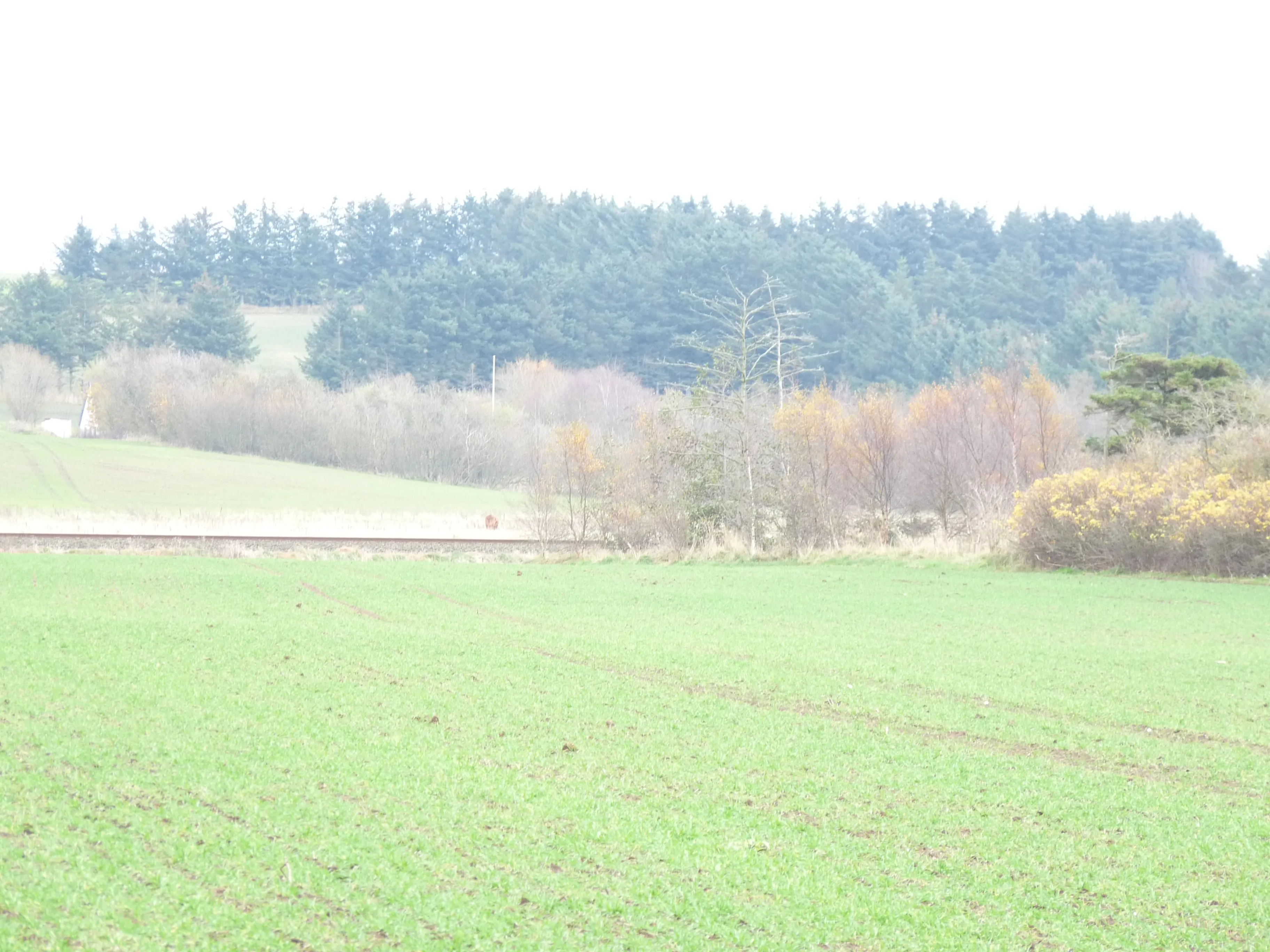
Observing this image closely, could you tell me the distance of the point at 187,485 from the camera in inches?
2058

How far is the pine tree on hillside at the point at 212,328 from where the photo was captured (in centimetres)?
8112

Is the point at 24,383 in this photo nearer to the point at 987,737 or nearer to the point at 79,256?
the point at 79,256

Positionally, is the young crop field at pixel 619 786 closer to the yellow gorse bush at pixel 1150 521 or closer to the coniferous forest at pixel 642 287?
the yellow gorse bush at pixel 1150 521

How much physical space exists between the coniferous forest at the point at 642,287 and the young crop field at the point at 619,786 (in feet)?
176

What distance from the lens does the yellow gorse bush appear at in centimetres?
2358

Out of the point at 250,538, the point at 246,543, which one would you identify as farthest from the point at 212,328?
the point at 246,543

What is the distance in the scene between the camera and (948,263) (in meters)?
91.8

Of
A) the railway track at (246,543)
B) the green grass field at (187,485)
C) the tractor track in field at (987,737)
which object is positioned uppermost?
the green grass field at (187,485)

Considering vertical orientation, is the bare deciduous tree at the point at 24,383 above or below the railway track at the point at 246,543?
above

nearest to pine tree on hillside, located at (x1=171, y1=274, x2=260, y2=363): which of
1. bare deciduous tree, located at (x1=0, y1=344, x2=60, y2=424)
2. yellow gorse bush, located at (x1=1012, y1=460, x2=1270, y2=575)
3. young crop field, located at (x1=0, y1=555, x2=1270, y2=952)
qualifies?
bare deciduous tree, located at (x1=0, y1=344, x2=60, y2=424)

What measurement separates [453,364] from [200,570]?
184 feet

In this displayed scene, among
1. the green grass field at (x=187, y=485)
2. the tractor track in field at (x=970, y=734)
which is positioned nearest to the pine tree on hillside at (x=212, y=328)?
the green grass field at (x=187, y=485)

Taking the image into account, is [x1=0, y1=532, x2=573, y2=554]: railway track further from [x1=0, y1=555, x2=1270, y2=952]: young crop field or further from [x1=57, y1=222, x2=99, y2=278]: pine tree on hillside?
[x1=57, y1=222, x2=99, y2=278]: pine tree on hillside

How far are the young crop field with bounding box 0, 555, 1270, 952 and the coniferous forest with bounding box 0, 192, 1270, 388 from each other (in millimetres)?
53631
